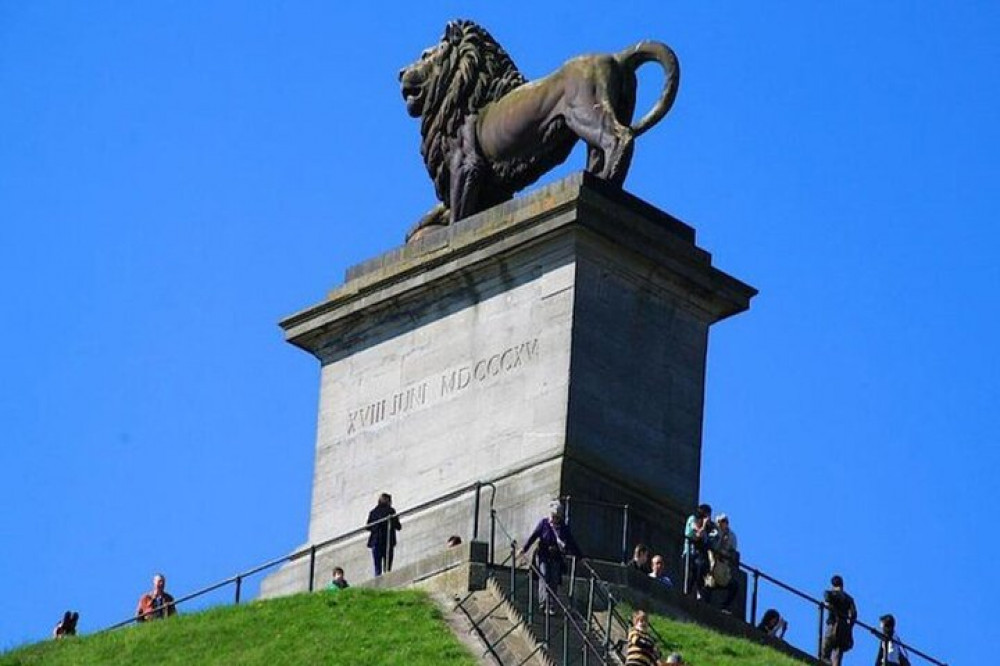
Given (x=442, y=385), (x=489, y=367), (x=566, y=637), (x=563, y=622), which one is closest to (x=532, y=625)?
(x=563, y=622)

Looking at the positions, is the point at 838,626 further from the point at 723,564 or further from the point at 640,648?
the point at 640,648

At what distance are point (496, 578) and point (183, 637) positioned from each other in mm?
3947

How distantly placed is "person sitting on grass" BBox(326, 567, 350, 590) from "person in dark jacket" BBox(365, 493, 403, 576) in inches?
18.2

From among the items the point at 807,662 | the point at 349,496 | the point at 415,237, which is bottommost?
the point at 807,662

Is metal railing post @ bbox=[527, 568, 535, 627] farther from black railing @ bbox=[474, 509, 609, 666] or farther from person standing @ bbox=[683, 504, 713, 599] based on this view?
person standing @ bbox=[683, 504, 713, 599]

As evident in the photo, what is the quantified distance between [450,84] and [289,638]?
11.5 meters

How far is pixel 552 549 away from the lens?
4884cm

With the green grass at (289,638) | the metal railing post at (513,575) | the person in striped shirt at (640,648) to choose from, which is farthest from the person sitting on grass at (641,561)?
the person in striped shirt at (640,648)

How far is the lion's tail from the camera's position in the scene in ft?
180

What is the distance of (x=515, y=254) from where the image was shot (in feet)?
179

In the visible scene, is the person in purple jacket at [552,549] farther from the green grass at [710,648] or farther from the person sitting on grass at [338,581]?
the person sitting on grass at [338,581]

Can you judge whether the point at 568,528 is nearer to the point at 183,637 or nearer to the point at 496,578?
the point at 496,578

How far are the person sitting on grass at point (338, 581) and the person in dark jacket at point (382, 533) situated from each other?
0.46 m

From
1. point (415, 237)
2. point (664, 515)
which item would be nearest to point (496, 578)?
point (664, 515)
